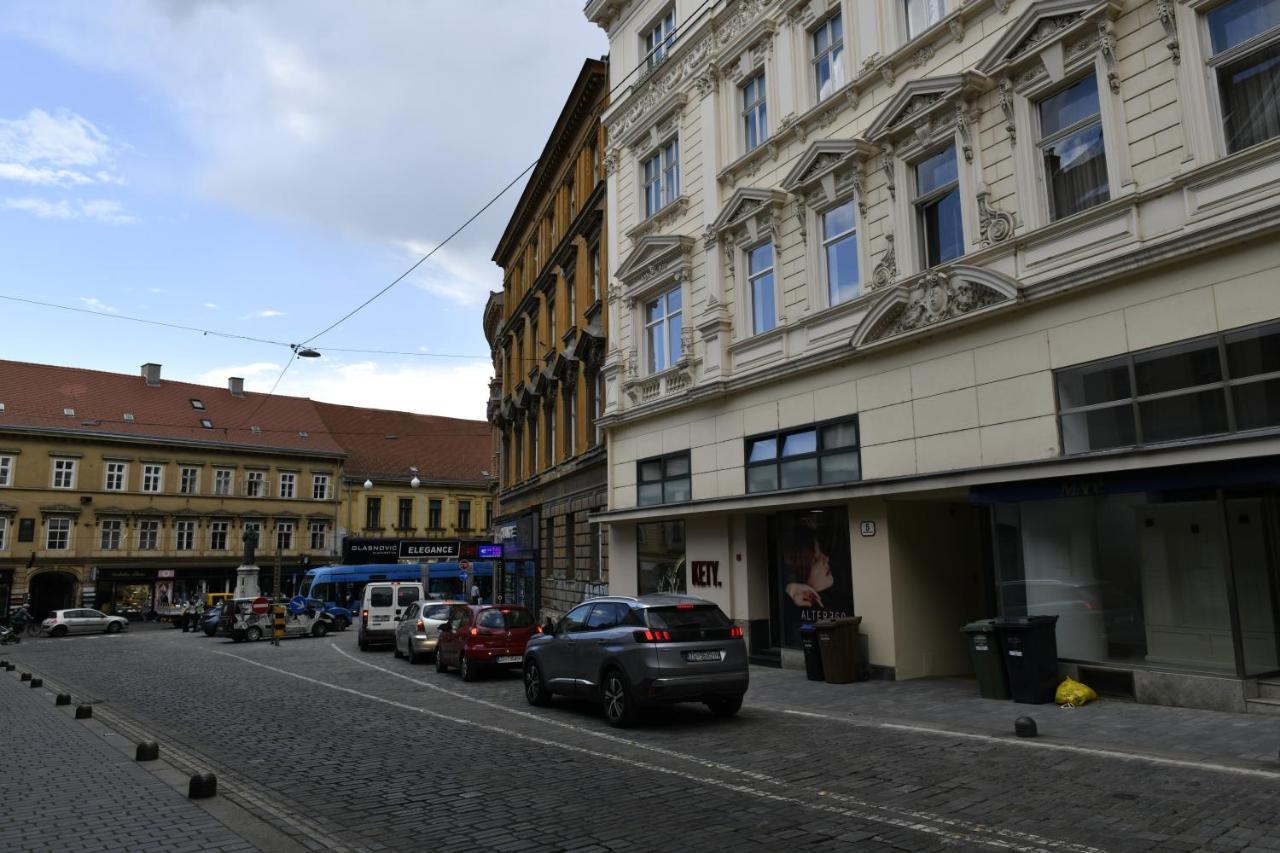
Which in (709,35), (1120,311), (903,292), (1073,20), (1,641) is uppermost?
(709,35)

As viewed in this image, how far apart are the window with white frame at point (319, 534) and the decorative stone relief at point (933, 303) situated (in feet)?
184

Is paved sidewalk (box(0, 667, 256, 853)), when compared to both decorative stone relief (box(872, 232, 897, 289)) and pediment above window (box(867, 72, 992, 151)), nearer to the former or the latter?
decorative stone relief (box(872, 232, 897, 289))

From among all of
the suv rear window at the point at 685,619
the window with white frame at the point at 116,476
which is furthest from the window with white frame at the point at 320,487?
the suv rear window at the point at 685,619

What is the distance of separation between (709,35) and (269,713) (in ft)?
55.7

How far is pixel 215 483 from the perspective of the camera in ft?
194

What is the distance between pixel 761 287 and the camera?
61.0 ft

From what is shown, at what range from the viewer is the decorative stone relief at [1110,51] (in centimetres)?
1173

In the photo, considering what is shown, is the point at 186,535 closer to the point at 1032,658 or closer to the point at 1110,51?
the point at 1032,658

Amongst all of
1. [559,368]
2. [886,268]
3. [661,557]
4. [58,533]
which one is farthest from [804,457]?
[58,533]

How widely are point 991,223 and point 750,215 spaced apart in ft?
19.7

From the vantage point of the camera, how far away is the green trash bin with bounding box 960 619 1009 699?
12062mm

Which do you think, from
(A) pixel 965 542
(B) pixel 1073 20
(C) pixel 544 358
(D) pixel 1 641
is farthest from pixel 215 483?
(B) pixel 1073 20

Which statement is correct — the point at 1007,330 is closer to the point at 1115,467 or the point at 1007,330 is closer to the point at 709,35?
the point at 1115,467

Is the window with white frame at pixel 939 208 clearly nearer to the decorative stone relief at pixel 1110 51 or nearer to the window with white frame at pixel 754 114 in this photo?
the decorative stone relief at pixel 1110 51
